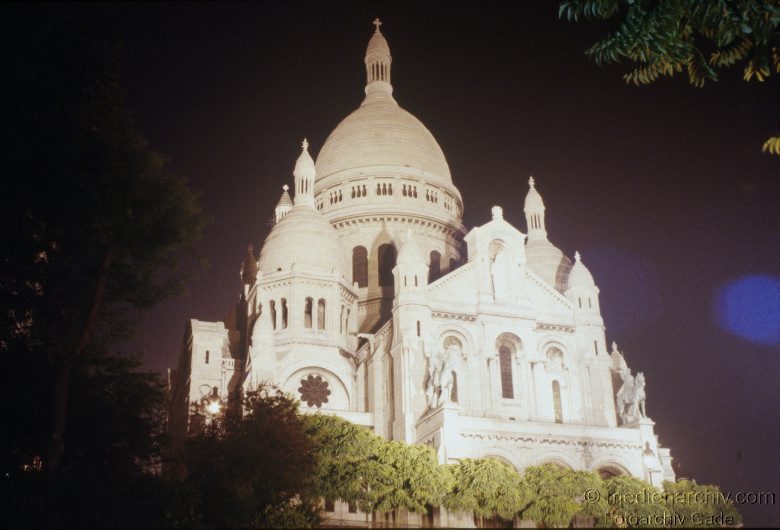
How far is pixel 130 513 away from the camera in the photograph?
28266 mm

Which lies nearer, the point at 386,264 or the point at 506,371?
the point at 506,371

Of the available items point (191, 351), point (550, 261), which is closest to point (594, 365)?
point (550, 261)

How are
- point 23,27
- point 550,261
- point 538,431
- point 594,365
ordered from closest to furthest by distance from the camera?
point 23,27, point 538,431, point 594,365, point 550,261

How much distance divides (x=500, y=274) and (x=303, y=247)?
14.2 metres

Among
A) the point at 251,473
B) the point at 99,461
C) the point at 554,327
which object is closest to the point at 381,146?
the point at 554,327

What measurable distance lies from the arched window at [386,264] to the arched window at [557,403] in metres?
17.4

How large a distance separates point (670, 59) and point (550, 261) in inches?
2194

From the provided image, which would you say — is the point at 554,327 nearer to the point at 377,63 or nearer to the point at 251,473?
the point at 251,473

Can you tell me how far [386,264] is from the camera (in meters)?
72.4

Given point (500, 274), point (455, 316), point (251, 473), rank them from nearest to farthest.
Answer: point (251, 473), point (455, 316), point (500, 274)

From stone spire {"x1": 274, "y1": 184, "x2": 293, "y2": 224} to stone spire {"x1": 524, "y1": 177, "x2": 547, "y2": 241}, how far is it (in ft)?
65.1

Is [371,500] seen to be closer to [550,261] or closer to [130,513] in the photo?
[130,513]

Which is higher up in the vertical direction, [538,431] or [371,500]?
[538,431]

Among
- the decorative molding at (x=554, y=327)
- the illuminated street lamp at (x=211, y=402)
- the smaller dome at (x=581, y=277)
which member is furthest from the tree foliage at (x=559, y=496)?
the smaller dome at (x=581, y=277)
